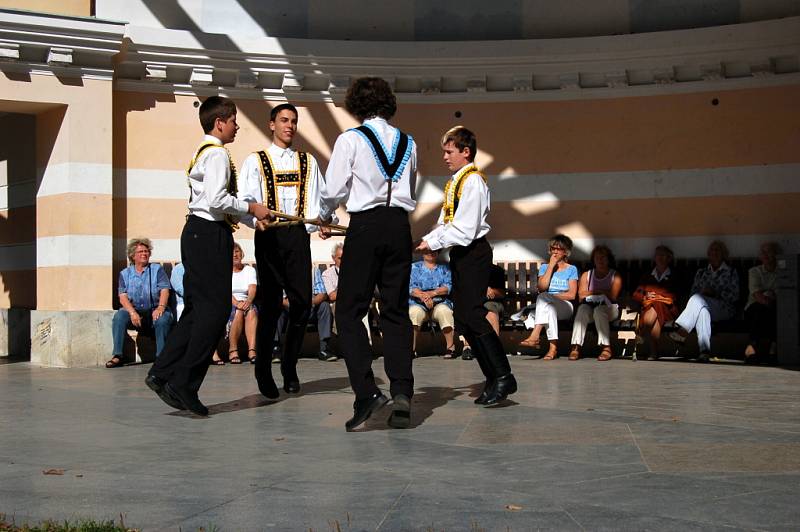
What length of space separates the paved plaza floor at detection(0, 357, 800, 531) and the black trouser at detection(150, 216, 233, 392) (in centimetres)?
31

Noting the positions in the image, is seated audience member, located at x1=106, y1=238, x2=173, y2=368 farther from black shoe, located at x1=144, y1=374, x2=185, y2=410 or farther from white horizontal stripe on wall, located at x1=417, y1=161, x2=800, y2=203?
black shoe, located at x1=144, y1=374, x2=185, y2=410

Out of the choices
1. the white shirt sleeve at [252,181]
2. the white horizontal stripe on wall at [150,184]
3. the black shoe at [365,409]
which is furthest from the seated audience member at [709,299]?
the black shoe at [365,409]

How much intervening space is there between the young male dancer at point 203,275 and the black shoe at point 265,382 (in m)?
0.66

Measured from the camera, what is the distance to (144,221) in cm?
1261

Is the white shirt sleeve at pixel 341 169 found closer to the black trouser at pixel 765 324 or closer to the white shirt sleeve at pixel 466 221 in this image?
the white shirt sleeve at pixel 466 221

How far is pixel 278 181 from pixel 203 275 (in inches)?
43.9

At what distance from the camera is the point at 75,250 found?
461 inches

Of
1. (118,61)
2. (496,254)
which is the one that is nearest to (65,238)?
(118,61)

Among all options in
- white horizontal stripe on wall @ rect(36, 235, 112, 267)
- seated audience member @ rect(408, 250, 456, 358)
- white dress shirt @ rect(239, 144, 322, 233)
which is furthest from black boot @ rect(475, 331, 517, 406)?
white horizontal stripe on wall @ rect(36, 235, 112, 267)

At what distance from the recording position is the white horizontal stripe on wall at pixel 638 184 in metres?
12.6

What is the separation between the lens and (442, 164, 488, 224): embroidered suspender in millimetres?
7500

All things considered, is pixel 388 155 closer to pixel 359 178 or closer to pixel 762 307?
pixel 359 178

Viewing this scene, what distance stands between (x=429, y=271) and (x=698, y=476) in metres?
7.78

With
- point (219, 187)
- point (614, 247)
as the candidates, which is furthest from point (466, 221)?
point (614, 247)
